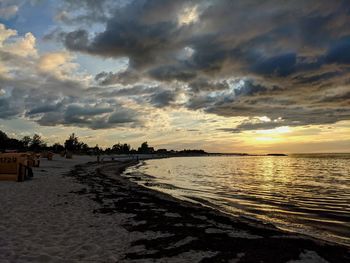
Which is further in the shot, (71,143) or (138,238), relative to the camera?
(71,143)

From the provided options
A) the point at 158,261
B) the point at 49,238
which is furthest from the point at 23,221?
the point at 158,261

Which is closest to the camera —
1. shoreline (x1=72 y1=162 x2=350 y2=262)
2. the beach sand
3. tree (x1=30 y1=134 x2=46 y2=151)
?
the beach sand

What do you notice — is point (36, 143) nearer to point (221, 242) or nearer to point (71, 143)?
point (71, 143)

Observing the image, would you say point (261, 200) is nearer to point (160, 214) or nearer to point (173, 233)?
point (160, 214)

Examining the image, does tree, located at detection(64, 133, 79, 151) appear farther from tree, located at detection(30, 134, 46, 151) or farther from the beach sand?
the beach sand

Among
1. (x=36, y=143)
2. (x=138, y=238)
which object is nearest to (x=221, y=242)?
(x=138, y=238)

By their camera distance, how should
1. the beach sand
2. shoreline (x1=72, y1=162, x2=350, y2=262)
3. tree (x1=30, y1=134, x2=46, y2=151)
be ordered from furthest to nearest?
tree (x1=30, y1=134, x2=46, y2=151)
shoreline (x1=72, y1=162, x2=350, y2=262)
the beach sand

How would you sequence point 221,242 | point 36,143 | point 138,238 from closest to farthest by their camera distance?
point 221,242 → point 138,238 → point 36,143

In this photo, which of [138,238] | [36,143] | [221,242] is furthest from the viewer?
[36,143]

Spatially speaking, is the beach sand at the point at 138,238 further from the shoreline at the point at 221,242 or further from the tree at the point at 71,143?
the tree at the point at 71,143

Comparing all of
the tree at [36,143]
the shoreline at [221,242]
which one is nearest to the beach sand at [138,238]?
the shoreline at [221,242]

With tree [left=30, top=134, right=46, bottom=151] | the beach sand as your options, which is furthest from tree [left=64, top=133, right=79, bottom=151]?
the beach sand

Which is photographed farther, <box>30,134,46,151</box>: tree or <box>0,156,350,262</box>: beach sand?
<box>30,134,46,151</box>: tree

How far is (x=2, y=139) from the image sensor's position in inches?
4486
